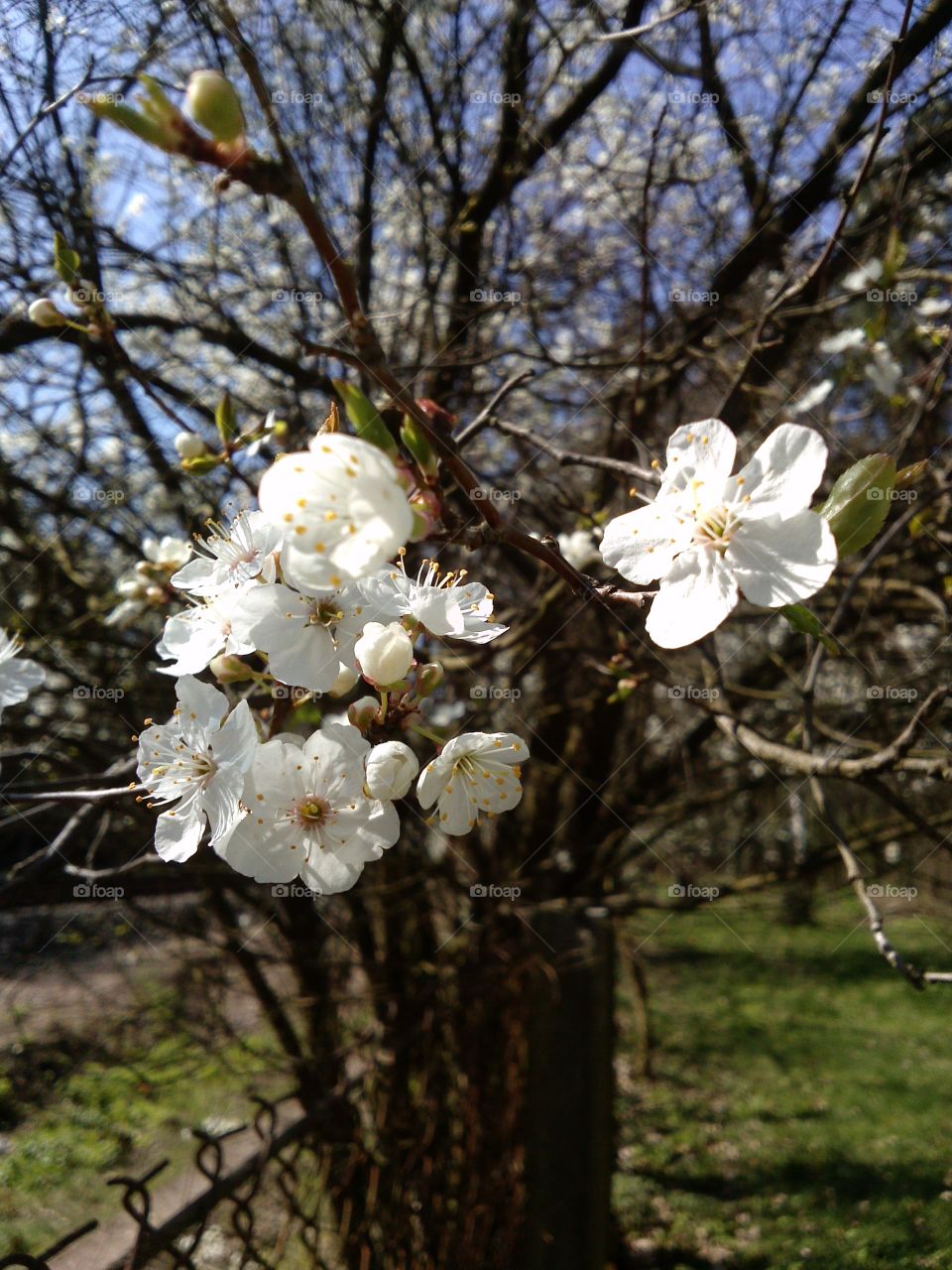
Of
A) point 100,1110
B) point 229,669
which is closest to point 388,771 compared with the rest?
point 229,669

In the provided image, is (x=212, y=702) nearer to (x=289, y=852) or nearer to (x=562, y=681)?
(x=289, y=852)

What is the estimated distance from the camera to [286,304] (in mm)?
2625

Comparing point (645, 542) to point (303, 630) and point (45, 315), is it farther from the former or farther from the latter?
point (45, 315)

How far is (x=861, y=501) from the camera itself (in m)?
0.79

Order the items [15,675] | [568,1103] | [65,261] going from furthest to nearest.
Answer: [568,1103] → [65,261] → [15,675]

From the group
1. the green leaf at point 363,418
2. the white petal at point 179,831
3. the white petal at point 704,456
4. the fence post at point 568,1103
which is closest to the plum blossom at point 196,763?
the white petal at point 179,831

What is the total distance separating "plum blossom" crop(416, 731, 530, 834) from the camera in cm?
91

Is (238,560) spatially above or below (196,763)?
above

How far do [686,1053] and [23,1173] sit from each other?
12.4 ft

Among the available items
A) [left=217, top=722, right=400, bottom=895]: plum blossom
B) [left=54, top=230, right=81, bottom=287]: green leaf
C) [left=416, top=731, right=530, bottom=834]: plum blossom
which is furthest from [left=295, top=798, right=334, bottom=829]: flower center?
[left=54, top=230, right=81, bottom=287]: green leaf

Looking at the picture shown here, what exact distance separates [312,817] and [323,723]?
0.10 metres

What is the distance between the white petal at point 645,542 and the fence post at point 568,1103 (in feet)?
5.37

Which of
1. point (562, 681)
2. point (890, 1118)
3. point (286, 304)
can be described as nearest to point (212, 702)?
point (286, 304)

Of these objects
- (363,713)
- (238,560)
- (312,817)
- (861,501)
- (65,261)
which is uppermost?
(65,261)
